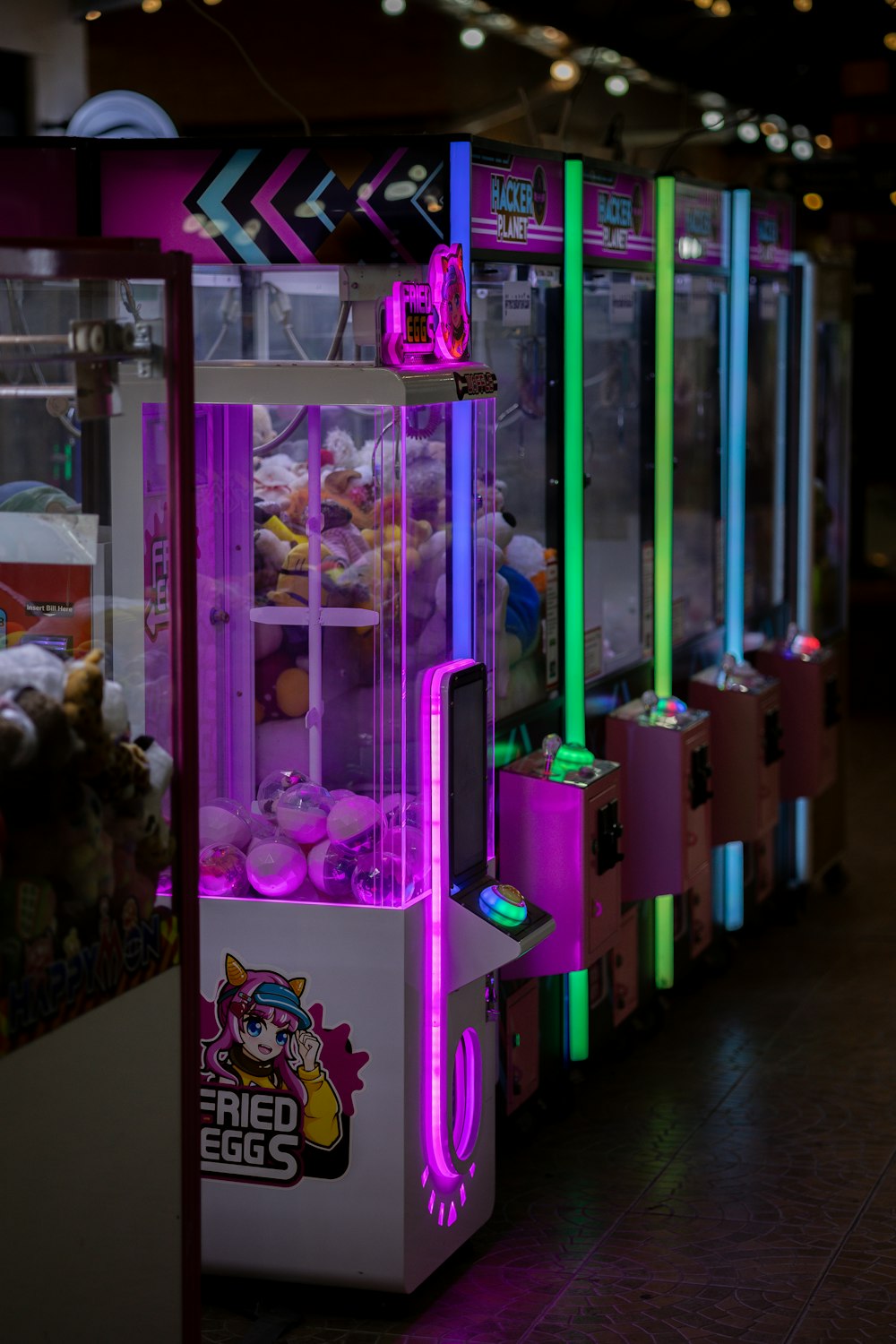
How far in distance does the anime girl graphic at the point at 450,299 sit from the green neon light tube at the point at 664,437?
144 centimetres

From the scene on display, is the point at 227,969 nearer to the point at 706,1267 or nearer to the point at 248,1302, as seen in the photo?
the point at 248,1302

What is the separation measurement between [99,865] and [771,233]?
3.93 m

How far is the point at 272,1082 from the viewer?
3352 mm

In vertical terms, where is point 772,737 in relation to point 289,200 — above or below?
below

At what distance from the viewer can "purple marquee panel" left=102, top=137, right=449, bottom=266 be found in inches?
137

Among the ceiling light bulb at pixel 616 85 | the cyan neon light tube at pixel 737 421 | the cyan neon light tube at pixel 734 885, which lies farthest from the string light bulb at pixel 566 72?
the cyan neon light tube at pixel 734 885

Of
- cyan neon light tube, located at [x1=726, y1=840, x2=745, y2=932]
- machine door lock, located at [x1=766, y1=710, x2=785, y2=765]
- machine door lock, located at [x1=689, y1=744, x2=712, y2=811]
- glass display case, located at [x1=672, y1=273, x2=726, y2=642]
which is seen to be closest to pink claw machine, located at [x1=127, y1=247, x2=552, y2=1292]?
machine door lock, located at [x1=689, y1=744, x2=712, y2=811]

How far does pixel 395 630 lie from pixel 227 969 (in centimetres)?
70

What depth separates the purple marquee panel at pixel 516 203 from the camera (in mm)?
3559

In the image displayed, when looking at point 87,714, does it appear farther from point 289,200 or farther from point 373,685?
point 289,200

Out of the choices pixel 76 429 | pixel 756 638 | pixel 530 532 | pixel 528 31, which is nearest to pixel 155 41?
pixel 528 31

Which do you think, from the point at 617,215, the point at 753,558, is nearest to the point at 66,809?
the point at 617,215

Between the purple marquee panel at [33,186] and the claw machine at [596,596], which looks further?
the claw machine at [596,596]

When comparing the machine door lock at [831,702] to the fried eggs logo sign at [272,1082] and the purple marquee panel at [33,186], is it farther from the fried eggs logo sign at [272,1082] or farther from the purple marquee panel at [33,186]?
the purple marquee panel at [33,186]
